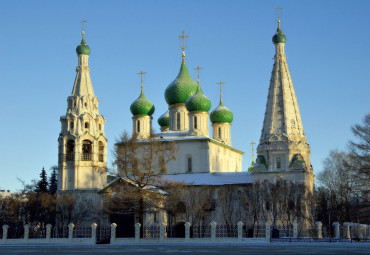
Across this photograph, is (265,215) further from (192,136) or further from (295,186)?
(192,136)

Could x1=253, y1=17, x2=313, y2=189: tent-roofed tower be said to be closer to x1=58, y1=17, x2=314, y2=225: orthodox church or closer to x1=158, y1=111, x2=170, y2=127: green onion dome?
x1=58, y1=17, x2=314, y2=225: orthodox church

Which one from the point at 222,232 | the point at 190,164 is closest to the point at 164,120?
the point at 190,164

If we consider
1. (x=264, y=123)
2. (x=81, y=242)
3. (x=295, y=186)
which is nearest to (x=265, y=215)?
(x=295, y=186)

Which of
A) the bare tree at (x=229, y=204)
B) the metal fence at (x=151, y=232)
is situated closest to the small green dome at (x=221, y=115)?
the bare tree at (x=229, y=204)

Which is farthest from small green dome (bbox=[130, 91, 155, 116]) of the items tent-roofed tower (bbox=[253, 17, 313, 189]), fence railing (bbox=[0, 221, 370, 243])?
fence railing (bbox=[0, 221, 370, 243])

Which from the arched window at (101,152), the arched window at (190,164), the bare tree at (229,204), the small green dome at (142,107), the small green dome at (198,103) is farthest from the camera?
the small green dome at (142,107)

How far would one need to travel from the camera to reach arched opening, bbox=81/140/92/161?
42156mm

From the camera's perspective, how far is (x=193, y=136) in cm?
4488

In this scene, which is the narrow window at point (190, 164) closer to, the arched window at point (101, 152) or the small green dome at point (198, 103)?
the small green dome at point (198, 103)

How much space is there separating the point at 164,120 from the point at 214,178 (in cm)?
1004

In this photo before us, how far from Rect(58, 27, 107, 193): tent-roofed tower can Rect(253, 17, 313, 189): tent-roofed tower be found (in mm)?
10598

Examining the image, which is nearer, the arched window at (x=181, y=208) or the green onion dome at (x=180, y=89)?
the arched window at (x=181, y=208)

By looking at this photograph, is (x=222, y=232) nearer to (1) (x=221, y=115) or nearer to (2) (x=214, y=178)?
(2) (x=214, y=178)

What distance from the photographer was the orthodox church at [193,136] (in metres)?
39.2
